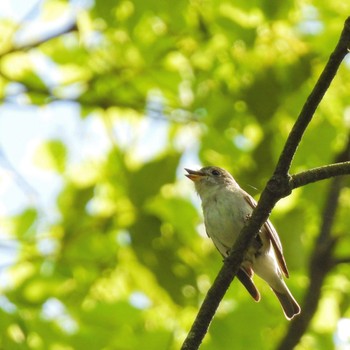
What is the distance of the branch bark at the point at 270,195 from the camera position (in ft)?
10.6

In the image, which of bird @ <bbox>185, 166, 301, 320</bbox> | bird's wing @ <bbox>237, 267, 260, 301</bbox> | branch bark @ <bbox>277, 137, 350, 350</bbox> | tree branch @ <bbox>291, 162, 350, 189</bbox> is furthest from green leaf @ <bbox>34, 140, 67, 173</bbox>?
tree branch @ <bbox>291, 162, 350, 189</bbox>

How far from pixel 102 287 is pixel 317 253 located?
1864 mm

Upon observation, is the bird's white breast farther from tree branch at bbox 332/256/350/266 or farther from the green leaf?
the green leaf

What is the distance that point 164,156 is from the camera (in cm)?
581

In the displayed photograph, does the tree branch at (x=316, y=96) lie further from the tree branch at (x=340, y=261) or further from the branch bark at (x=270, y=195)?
the tree branch at (x=340, y=261)

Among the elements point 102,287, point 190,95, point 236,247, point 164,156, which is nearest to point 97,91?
point 190,95

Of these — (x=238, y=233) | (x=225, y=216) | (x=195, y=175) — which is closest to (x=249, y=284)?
(x=238, y=233)

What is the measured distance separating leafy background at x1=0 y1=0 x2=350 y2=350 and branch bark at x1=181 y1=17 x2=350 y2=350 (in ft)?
4.99

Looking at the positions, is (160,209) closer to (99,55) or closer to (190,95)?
(190,95)

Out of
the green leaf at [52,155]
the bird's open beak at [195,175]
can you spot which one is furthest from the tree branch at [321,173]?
the green leaf at [52,155]

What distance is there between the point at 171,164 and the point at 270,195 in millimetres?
2396

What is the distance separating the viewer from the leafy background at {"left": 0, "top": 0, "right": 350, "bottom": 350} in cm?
531

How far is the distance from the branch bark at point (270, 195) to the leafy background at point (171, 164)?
4.99ft

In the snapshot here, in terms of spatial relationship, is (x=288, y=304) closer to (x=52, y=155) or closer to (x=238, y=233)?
(x=238, y=233)
